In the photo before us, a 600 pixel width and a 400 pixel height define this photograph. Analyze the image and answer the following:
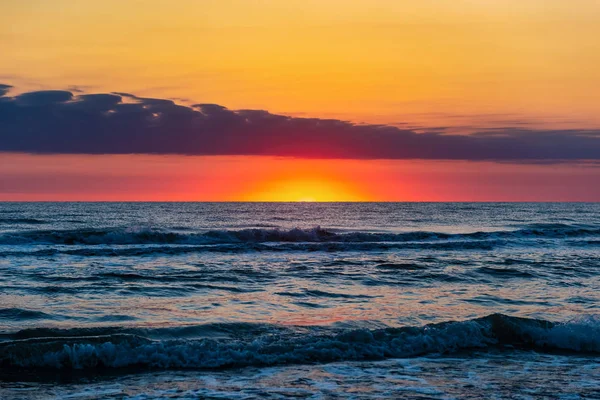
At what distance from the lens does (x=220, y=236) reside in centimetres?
4125

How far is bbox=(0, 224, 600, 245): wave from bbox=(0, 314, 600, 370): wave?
2498cm

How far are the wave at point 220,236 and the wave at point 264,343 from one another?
82.0ft

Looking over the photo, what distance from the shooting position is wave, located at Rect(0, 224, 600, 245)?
1469 inches

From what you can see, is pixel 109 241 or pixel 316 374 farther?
pixel 109 241

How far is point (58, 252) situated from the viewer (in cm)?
2981

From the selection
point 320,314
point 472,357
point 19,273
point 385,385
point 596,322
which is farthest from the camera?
point 19,273

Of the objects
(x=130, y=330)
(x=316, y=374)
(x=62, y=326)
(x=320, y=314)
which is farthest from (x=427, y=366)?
(x=62, y=326)

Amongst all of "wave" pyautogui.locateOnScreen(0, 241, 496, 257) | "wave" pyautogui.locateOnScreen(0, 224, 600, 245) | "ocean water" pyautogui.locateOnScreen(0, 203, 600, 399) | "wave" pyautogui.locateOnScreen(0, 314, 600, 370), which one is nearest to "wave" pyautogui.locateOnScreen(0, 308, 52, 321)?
"ocean water" pyautogui.locateOnScreen(0, 203, 600, 399)

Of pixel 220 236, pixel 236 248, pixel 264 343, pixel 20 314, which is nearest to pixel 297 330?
pixel 264 343

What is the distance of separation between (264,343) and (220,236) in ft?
96.4

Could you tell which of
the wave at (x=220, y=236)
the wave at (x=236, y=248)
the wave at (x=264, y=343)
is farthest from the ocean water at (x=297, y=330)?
the wave at (x=220, y=236)

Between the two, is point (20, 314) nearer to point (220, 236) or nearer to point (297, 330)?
point (297, 330)

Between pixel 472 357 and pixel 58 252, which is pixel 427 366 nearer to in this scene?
pixel 472 357

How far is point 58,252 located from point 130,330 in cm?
1833
